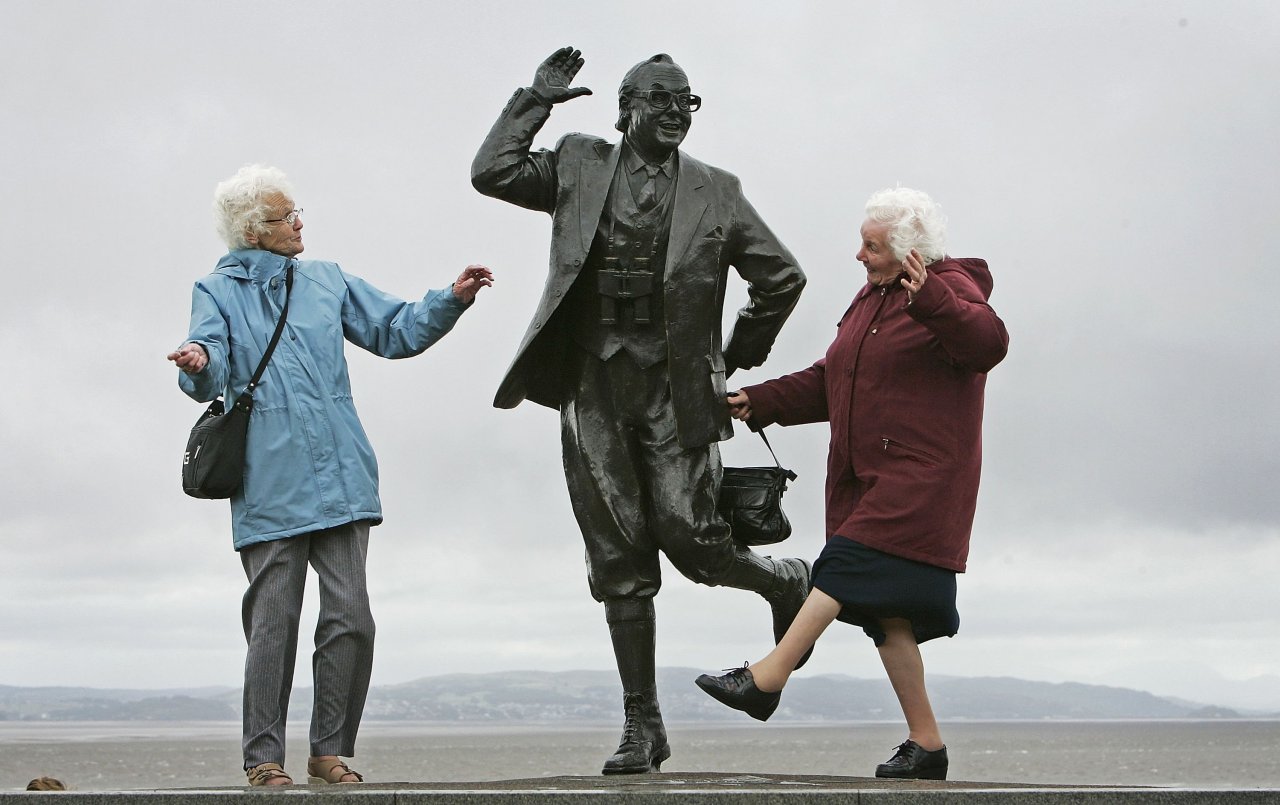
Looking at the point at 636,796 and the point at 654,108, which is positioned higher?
the point at 654,108

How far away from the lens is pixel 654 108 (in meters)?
7.46

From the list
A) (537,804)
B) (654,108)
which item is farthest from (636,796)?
(654,108)

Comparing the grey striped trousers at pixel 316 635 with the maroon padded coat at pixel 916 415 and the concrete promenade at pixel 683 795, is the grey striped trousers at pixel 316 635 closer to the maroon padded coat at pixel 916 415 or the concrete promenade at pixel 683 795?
the concrete promenade at pixel 683 795

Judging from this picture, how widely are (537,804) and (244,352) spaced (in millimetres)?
2814

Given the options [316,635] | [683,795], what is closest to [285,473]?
[316,635]

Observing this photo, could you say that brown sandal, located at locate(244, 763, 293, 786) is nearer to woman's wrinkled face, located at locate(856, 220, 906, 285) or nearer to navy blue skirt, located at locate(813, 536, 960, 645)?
navy blue skirt, located at locate(813, 536, 960, 645)

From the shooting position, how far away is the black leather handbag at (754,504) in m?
7.63

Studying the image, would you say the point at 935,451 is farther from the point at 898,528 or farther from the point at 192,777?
the point at 192,777

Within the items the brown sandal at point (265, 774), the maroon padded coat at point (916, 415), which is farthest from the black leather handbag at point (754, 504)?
the brown sandal at point (265, 774)

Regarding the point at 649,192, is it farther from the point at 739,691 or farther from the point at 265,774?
the point at 265,774

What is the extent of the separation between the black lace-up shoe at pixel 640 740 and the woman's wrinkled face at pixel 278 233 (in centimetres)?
267

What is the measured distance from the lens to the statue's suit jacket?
7410mm

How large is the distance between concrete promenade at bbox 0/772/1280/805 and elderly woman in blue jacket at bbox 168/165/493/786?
3.65 feet

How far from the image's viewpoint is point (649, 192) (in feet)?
24.8
